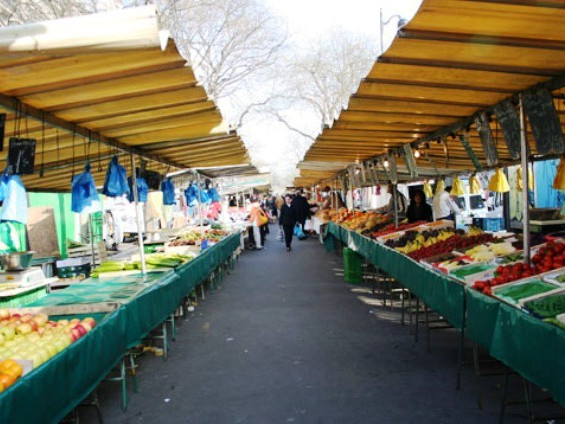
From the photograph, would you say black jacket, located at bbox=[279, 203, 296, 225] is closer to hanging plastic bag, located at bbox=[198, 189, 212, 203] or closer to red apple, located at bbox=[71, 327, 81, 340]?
hanging plastic bag, located at bbox=[198, 189, 212, 203]

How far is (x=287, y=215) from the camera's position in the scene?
750 inches

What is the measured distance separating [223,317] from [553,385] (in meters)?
6.08

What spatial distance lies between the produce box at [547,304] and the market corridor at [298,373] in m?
1.11

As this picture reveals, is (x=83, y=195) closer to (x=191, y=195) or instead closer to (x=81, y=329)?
(x=81, y=329)

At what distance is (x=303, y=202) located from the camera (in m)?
20.0

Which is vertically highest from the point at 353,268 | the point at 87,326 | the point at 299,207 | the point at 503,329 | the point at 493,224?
the point at 299,207

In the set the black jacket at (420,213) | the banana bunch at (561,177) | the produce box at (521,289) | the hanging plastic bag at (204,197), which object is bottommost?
the produce box at (521,289)

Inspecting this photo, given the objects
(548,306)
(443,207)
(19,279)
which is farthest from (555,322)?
(443,207)

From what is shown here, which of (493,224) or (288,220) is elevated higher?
(288,220)

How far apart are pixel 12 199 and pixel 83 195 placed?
2.03m

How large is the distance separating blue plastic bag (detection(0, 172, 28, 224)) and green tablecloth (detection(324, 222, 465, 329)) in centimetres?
392

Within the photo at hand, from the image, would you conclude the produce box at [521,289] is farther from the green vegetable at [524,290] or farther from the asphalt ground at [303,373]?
the asphalt ground at [303,373]

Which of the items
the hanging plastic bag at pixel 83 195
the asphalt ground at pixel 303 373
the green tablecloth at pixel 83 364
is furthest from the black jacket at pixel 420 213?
the hanging plastic bag at pixel 83 195

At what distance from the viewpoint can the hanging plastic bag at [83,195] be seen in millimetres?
6343
